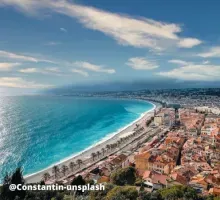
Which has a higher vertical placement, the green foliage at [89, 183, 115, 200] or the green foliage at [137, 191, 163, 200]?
the green foliage at [137, 191, 163, 200]

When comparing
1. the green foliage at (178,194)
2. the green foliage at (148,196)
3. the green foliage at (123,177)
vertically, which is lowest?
the green foliage at (123,177)

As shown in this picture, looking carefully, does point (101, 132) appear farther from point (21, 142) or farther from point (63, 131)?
point (21, 142)

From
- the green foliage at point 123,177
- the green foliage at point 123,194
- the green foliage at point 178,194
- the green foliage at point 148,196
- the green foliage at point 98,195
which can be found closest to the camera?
the green foliage at point 123,194

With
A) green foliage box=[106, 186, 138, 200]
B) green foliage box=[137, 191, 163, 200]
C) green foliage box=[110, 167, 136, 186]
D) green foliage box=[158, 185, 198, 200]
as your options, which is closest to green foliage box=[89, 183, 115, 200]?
green foliage box=[106, 186, 138, 200]

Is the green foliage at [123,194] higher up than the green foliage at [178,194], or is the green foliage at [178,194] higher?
the green foliage at [123,194]

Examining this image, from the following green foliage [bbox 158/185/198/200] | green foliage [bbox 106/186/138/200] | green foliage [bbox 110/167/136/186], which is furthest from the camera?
green foliage [bbox 110/167/136/186]

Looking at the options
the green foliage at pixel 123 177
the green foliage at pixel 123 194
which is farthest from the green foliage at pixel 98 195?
the green foliage at pixel 123 177

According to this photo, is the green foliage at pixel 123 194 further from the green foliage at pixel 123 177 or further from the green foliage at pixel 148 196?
the green foliage at pixel 123 177

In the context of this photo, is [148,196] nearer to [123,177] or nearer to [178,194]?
[178,194]

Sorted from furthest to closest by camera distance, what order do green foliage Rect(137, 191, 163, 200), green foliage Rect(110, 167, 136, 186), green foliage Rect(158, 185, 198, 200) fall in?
1. green foliage Rect(110, 167, 136, 186)
2. green foliage Rect(158, 185, 198, 200)
3. green foliage Rect(137, 191, 163, 200)

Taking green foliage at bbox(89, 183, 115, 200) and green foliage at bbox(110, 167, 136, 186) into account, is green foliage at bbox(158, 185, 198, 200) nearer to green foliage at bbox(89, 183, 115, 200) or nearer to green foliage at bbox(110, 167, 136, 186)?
green foliage at bbox(89, 183, 115, 200)
